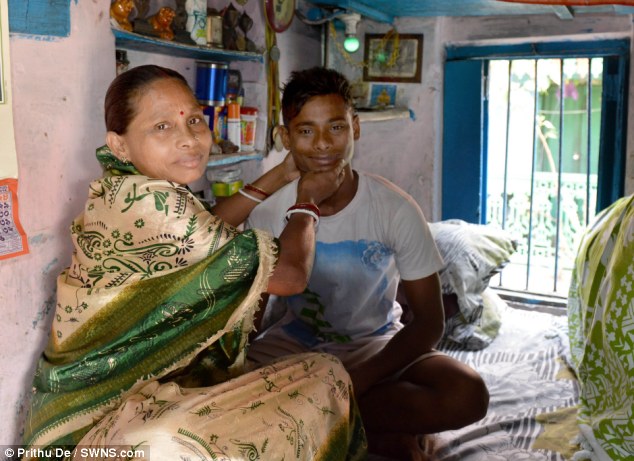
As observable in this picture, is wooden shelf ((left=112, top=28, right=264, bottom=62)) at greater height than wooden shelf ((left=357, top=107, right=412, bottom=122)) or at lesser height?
greater

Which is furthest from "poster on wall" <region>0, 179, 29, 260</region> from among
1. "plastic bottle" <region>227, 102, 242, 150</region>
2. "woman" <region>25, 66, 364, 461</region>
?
"plastic bottle" <region>227, 102, 242, 150</region>

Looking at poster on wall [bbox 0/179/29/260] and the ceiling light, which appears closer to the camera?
poster on wall [bbox 0/179/29/260]

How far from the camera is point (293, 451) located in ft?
4.85

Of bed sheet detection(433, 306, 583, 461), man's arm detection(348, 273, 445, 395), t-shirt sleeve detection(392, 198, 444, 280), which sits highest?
t-shirt sleeve detection(392, 198, 444, 280)

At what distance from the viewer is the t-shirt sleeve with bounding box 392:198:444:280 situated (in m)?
2.10

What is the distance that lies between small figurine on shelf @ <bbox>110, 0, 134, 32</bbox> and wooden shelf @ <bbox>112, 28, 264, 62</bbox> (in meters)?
0.03

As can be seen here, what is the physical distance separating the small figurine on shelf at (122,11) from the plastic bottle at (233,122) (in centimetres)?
69

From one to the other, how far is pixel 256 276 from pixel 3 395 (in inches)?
29.6

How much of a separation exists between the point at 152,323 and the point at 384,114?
242 cm

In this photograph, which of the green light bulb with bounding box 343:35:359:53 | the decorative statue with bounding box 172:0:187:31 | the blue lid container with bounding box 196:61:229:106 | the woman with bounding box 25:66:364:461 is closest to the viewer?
the woman with bounding box 25:66:364:461

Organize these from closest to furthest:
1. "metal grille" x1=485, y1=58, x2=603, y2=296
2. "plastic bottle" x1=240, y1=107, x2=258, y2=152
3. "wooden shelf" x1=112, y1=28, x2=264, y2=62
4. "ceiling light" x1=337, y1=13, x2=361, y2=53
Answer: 1. "wooden shelf" x1=112, y1=28, x2=264, y2=62
2. "plastic bottle" x1=240, y1=107, x2=258, y2=152
3. "ceiling light" x1=337, y1=13, x2=361, y2=53
4. "metal grille" x1=485, y1=58, x2=603, y2=296

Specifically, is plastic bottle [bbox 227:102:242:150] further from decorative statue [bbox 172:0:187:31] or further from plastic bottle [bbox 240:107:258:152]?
decorative statue [bbox 172:0:187:31]

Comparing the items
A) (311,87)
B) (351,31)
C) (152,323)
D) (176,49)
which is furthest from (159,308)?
(351,31)

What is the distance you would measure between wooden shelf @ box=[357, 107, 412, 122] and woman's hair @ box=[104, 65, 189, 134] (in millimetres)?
2087
